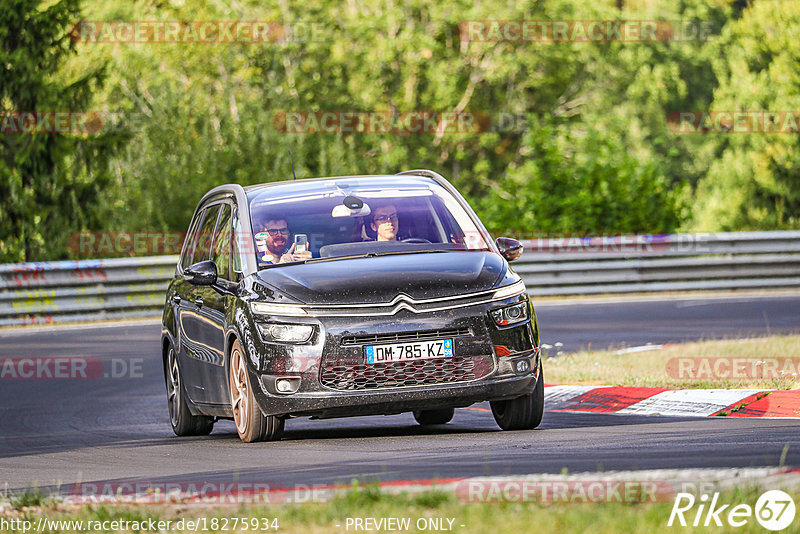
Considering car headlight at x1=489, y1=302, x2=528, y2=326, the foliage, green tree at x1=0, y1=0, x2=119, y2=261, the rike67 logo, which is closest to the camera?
the rike67 logo

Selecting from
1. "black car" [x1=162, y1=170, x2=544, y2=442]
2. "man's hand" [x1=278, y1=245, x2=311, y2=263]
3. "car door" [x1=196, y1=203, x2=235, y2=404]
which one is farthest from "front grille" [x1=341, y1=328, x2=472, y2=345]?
"car door" [x1=196, y1=203, x2=235, y2=404]

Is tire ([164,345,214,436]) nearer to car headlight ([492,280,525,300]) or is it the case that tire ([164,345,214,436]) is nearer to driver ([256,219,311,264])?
driver ([256,219,311,264])

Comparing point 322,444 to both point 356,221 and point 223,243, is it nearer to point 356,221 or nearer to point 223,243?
point 356,221

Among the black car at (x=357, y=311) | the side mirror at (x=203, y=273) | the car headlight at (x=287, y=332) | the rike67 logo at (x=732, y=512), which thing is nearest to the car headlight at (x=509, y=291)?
the black car at (x=357, y=311)

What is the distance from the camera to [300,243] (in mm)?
9477

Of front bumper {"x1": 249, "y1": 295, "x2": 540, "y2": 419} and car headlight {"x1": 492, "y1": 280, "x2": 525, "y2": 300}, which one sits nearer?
front bumper {"x1": 249, "y1": 295, "x2": 540, "y2": 419}

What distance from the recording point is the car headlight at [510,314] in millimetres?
8758

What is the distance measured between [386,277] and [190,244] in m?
2.98

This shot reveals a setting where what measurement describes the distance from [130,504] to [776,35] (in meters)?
50.1

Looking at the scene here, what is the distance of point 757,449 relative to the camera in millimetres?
7156

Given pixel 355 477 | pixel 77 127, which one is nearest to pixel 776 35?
pixel 77 127

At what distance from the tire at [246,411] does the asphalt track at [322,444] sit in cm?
12

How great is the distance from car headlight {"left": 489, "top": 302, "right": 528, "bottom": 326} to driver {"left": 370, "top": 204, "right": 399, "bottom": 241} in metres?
1.13

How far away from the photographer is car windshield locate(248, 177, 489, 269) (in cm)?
946
